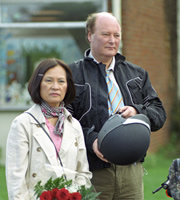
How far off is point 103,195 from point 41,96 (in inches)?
37.1

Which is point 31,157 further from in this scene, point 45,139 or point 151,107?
point 151,107

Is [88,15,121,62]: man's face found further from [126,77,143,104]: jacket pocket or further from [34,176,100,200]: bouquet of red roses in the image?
[34,176,100,200]: bouquet of red roses

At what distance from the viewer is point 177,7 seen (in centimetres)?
1348

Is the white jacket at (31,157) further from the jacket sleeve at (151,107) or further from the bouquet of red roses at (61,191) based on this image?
the jacket sleeve at (151,107)

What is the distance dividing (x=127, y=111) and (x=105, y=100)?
0.29m

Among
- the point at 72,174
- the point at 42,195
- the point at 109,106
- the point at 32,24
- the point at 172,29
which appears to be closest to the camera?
the point at 42,195

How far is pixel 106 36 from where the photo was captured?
424cm

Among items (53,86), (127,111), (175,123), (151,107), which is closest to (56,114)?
(53,86)

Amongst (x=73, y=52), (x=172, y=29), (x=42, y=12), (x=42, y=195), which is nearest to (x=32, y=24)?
(x=42, y=12)

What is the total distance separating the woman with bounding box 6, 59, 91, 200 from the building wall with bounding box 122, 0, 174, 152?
21.0 ft

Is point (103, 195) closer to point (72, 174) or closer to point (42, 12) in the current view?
point (72, 174)

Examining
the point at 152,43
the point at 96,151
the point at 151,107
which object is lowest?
the point at 96,151

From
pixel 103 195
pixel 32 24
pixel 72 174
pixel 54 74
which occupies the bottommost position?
pixel 103 195

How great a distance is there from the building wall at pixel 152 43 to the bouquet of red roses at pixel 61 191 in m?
6.88
